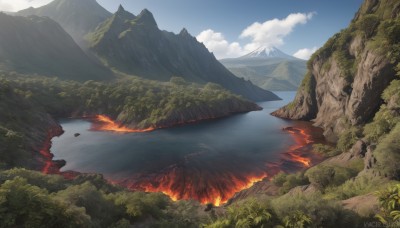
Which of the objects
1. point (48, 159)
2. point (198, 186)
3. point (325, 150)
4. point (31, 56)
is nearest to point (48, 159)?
point (48, 159)

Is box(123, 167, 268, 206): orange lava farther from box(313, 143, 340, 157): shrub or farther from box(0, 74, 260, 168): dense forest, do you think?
box(0, 74, 260, 168): dense forest

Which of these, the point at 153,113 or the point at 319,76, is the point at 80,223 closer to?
the point at 153,113

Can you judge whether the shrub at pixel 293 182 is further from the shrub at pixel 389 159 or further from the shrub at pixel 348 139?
the shrub at pixel 348 139

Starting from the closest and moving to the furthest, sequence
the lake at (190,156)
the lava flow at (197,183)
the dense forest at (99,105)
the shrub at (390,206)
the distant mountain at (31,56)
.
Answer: the shrub at (390,206) < the lava flow at (197,183) < the lake at (190,156) < the dense forest at (99,105) < the distant mountain at (31,56)

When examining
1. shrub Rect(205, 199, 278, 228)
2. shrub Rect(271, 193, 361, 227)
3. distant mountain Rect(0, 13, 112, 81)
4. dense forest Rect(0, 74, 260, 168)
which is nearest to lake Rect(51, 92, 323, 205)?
dense forest Rect(0, 74, 260, 168)

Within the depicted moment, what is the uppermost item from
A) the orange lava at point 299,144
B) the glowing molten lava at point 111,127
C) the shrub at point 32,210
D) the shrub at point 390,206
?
the shrub at point 390,206

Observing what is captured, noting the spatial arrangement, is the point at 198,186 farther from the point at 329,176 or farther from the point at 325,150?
the point at 325,150

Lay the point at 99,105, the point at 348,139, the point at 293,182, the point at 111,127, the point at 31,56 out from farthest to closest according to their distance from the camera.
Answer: the point at 31,56
the point at 99,105
the point at 111,127
the point at 348,139
the point at 293,182

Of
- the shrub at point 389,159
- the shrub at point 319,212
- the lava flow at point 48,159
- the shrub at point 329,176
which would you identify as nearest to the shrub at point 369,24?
the shrub at point 329,176
